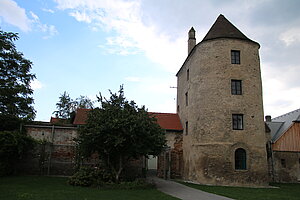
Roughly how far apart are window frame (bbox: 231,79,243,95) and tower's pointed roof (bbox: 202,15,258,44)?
11.5 feet

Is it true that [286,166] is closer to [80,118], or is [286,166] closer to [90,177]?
[90,177]

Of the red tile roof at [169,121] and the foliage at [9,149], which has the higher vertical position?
the red tile roof at [169,121]

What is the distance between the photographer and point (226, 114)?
19.1m

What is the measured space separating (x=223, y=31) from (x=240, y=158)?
10.0 metres

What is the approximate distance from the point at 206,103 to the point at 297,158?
11393mm

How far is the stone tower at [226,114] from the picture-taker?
18391 millimetres

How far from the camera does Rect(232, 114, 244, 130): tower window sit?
1911 cm

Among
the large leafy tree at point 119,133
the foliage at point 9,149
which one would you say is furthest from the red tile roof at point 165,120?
the large leafy tree at point 119,133

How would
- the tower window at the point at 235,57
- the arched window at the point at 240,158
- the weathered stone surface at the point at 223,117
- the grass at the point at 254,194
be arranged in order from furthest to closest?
the tower window at the point at 235,57 → the arched window at the point at 240,158 → the weathered stone surface at the point at 223,117 → the grass at the point at 254,194

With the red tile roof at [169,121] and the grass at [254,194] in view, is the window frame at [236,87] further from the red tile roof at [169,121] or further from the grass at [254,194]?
the grass at [254,194]

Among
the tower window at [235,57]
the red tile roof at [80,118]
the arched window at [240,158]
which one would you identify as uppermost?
the tower window at [235,57]

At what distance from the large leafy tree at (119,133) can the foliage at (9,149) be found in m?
4.72

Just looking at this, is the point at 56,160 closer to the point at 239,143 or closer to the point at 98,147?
the point at 98,147

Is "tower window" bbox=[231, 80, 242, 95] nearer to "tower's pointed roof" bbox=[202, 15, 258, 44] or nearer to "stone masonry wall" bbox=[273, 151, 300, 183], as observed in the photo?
"tower's pointed roof" bbox=[202, 15, 258, 44]
